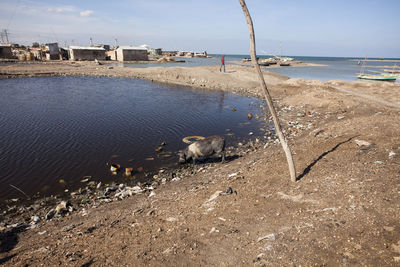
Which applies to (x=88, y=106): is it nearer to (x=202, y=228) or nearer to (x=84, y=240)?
(x=84, y=240)

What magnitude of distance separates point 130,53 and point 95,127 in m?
59.0

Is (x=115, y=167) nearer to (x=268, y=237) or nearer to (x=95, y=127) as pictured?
(x=95, y=127)

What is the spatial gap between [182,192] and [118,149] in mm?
5848

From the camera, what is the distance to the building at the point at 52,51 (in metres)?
58.8

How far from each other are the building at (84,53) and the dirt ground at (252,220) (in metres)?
63.4

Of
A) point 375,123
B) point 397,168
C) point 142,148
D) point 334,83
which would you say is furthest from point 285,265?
point 334,83

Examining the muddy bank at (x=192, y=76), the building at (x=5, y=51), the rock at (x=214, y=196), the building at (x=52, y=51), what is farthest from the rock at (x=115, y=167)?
the building at (x=5, y=51)

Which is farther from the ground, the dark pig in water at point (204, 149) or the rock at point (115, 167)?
the dark pig in water at point (204, 149)

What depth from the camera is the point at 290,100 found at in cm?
2241

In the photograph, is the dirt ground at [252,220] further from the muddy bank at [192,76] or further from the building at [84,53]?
the building at [84,53]

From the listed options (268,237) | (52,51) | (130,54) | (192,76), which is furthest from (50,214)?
(52,51)

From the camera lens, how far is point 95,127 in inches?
591

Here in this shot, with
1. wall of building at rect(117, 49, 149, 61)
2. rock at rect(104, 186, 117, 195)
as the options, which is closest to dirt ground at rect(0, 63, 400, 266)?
rock at rect(104, 186, 117, 195)

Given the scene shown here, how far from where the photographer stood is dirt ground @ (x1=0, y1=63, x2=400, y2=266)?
416 cm
